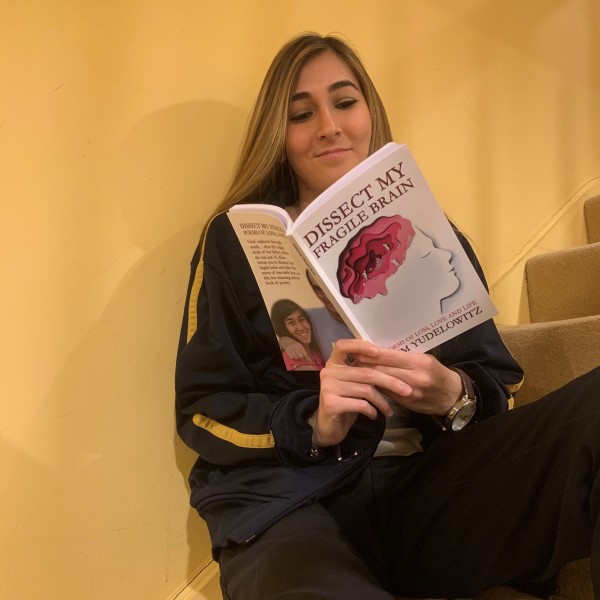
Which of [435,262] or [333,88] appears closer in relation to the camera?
[435,262]

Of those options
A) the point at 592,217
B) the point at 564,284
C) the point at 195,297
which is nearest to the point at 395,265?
the point at 195,297

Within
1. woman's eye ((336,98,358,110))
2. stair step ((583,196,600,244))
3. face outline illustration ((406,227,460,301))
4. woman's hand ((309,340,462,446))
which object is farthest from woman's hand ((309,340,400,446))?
stair step ((583,196,600,244))

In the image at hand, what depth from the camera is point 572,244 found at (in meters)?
1.62

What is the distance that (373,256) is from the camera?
24.5 inches

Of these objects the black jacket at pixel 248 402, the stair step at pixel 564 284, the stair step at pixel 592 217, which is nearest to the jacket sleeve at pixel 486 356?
the black jacket at pixel 248 402

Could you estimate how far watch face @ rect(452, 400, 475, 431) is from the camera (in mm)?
750

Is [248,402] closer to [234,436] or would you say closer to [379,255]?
[234,436]

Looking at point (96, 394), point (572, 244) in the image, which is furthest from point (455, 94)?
point (96, 394)

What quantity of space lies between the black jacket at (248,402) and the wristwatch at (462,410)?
0.08ft

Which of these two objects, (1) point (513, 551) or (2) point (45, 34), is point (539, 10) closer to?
(2) point (45, 34)

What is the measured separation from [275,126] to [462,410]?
53 centimetres

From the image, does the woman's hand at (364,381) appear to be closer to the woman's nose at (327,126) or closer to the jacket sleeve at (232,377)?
the jacket sleeve at (232,377)

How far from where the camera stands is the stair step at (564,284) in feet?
4.02

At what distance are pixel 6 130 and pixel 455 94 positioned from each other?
104 centimetres
